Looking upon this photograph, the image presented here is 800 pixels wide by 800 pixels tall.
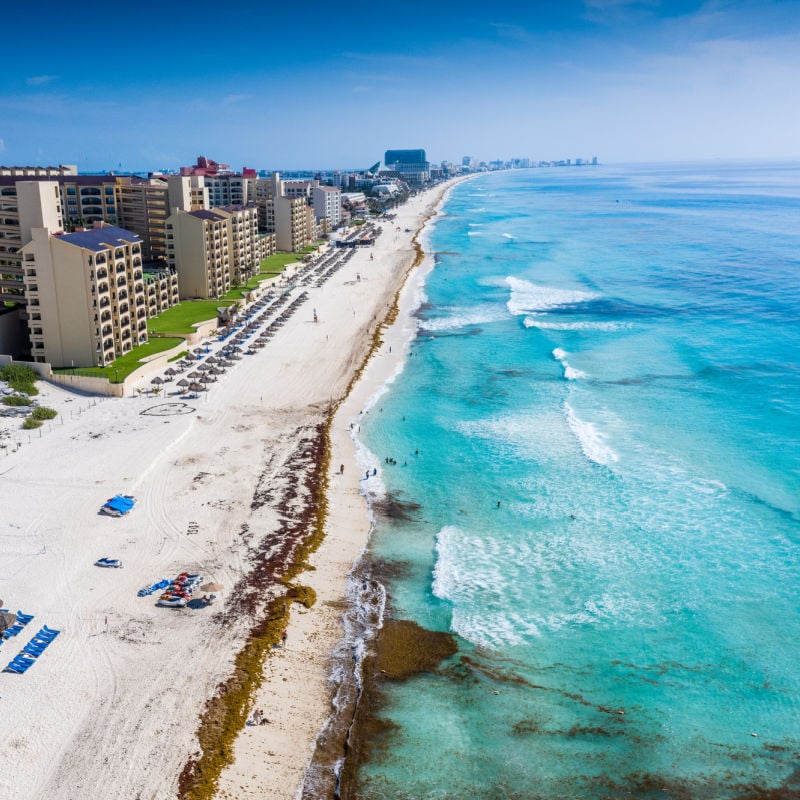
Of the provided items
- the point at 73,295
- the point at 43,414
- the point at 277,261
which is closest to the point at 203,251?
the point at 73,295

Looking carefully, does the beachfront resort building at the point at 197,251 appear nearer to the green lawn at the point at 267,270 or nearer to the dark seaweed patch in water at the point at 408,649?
the green lawn at the point at 267,270

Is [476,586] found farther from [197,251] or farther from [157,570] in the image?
[197,251]

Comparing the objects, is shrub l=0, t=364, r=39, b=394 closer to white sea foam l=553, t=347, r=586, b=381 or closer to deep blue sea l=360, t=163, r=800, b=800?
deep blue sea l=360, t=163, r=800, b=800

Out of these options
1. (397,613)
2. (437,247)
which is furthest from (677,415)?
(437,247)

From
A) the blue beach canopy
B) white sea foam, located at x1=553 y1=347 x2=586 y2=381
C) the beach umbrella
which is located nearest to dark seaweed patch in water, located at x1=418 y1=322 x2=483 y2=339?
white sea foam, located at x1=553 y1=347 x2=586 y2=381

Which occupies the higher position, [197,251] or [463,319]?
[197,251]

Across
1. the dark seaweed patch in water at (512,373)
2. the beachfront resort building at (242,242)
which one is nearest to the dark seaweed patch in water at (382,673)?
the dark seaweed patch in water at (512,373)

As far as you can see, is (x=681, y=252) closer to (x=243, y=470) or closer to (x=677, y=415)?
(x=677, y=415)
